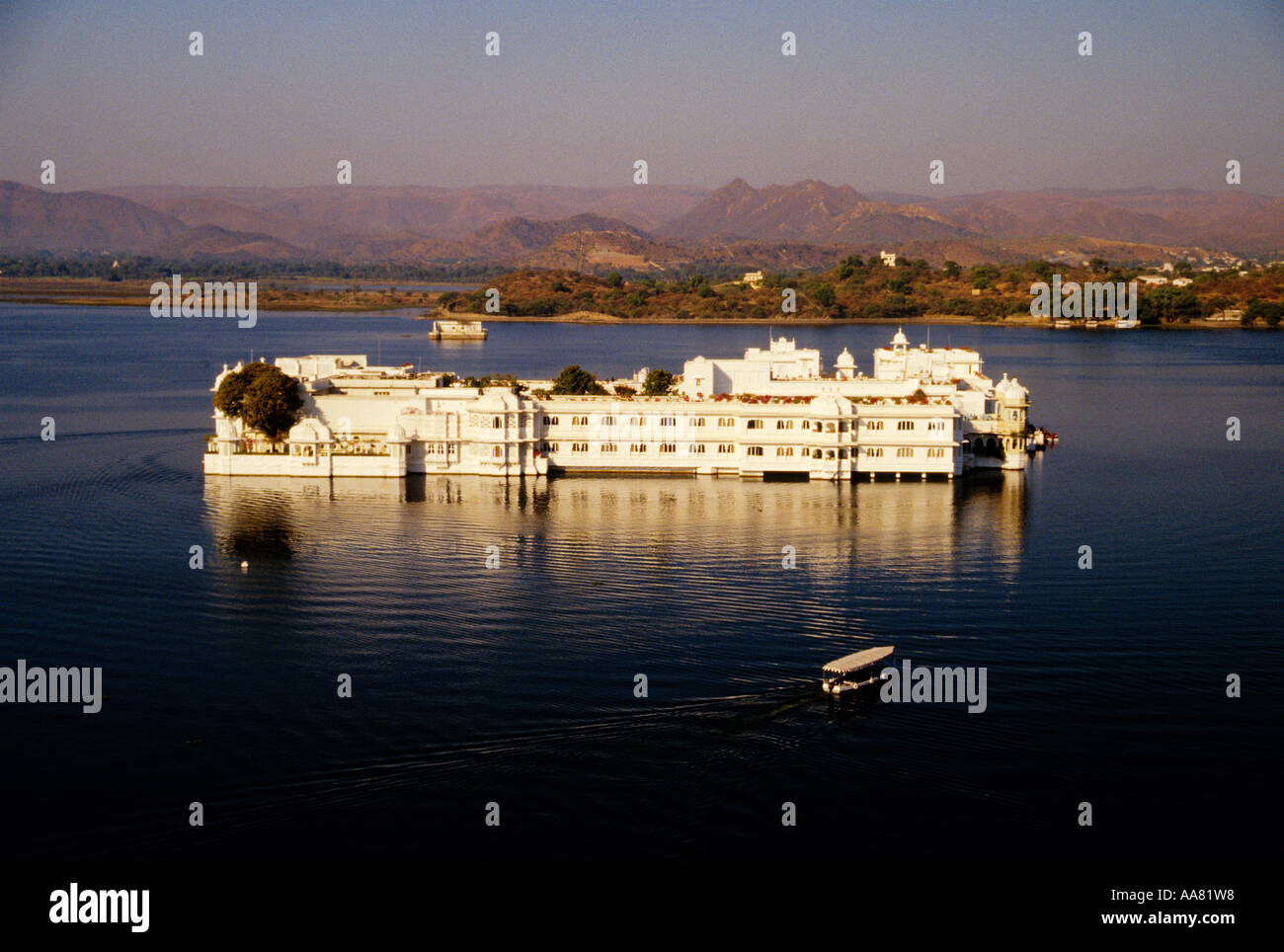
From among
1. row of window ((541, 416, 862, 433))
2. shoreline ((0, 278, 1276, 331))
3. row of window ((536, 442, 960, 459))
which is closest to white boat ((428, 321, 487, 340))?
shoreline ((0, 278, 1276, 331))

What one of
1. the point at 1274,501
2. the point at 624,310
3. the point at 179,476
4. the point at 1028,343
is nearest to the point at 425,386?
the point at 179,476

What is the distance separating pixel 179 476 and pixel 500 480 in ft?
29.2

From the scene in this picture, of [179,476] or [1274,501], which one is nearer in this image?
[1274,501]

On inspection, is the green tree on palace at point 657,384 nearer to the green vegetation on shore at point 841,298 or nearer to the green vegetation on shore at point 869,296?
the green vegetation on shore at point 841,298

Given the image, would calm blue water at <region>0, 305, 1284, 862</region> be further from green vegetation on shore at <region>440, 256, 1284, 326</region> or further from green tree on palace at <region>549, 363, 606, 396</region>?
green vegetation on shore at <region>440, 256, 1284, 326</region>

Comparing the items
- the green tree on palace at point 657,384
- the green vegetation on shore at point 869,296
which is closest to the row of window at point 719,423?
the green tree on palace at point 657,384

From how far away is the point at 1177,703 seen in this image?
21.0 m

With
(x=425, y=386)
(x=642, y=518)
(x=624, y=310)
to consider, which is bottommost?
(x=642, y=518)

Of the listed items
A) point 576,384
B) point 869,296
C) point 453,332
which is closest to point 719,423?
point 576,384

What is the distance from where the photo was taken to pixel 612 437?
40.6m

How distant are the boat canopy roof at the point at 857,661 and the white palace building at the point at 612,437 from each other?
17.6 metres

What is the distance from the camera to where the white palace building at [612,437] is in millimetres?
39188
